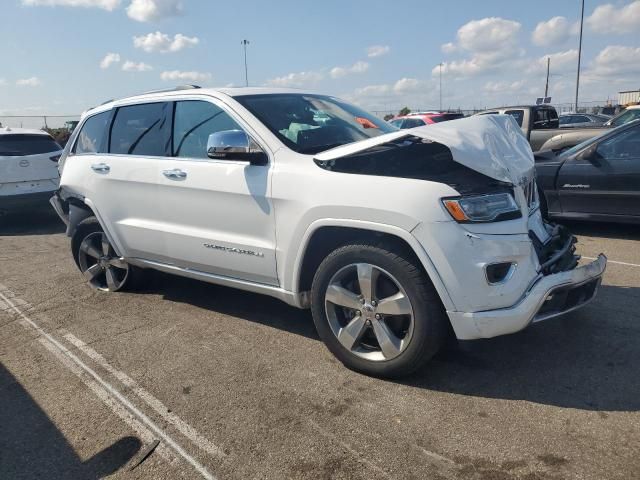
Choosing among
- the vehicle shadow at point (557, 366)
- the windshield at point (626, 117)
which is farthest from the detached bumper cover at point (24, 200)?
the windshield at point (626, 117)

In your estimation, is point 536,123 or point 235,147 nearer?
point 235,147

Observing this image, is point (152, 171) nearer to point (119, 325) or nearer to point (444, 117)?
point (119, 325)

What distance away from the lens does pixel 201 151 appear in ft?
13.0

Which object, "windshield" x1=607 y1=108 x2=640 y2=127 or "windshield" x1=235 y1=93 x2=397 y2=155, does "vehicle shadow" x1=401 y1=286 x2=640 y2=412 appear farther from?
"windshield" x1=607 y1=108 x2=640 y2=127

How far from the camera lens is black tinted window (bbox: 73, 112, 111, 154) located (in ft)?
16.0

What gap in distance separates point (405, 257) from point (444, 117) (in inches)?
559

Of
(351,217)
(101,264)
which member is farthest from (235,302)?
(351,217)

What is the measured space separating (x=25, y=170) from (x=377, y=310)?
764cm

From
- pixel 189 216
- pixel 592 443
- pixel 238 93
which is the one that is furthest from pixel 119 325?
pixel 592 443

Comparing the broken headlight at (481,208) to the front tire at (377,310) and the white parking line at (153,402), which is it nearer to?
the front tire at (377,310)

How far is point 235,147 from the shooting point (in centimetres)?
342

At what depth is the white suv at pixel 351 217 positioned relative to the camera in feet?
9.32

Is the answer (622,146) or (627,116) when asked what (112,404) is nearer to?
(622,146)

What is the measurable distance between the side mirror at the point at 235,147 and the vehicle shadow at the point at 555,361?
4.52ft
